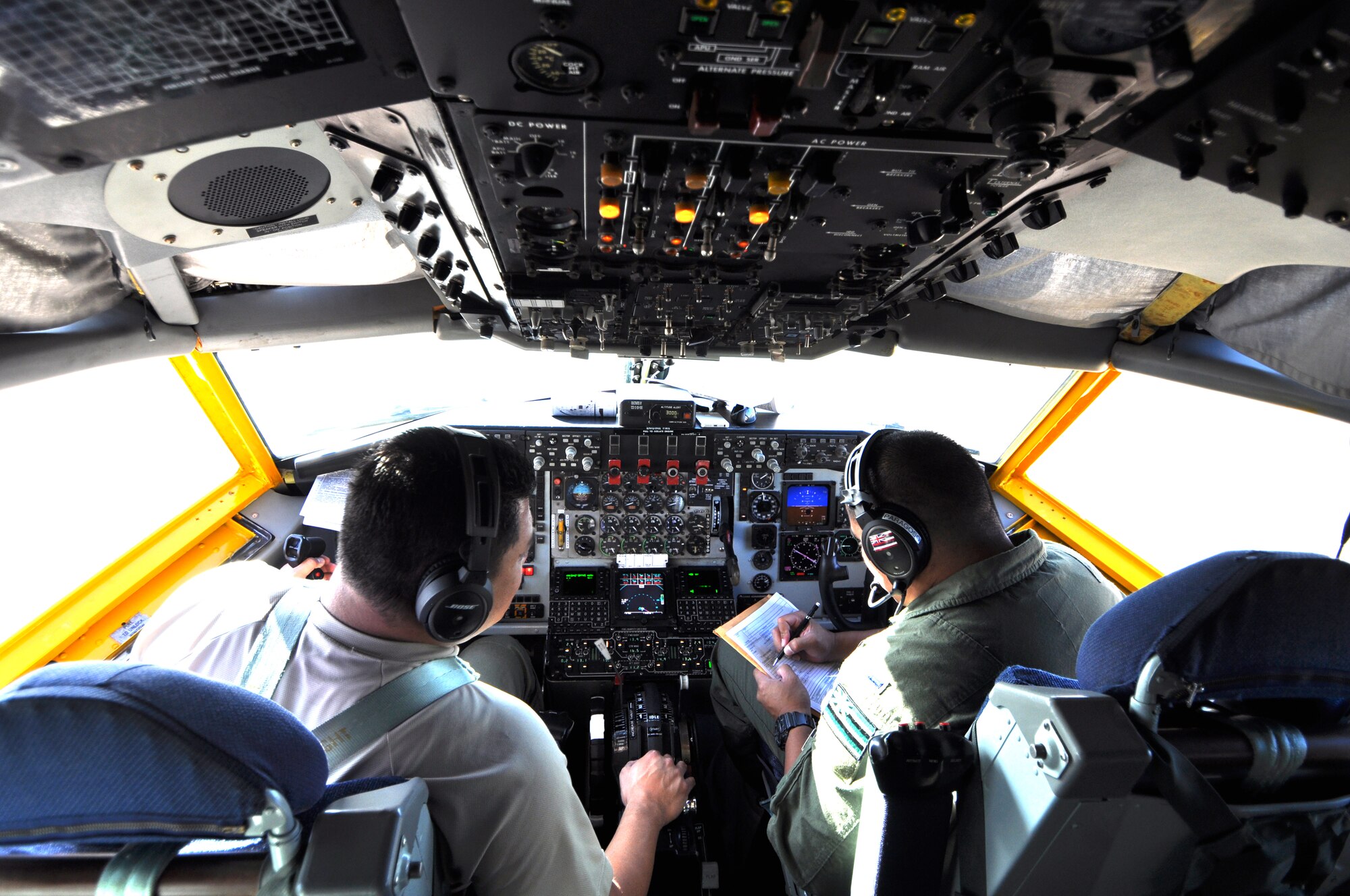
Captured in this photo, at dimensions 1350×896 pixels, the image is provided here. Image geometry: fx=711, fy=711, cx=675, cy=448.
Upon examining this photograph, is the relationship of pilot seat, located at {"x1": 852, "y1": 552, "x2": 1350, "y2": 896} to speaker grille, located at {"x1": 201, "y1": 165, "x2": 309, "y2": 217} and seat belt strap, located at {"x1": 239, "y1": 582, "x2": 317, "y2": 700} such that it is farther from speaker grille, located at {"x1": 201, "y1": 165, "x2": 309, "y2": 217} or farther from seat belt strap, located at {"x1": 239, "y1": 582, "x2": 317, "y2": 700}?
speaker grille, located at {"x1": 201, "y1": 165, "x2": 309, "y2": 217}

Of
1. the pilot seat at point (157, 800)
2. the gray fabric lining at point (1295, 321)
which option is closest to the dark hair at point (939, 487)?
the gray fabric lining at point (1295, 321)

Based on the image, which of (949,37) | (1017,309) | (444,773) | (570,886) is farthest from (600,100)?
(1017,309)

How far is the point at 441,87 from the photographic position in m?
0.87

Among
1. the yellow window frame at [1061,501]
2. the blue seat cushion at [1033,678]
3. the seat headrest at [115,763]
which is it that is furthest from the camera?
the yellow window frame at [1061,501]

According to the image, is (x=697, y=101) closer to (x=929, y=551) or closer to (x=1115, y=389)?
(x=929, y=551)

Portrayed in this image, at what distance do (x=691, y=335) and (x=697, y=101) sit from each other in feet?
4.27

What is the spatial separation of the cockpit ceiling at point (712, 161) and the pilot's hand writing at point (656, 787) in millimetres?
1424

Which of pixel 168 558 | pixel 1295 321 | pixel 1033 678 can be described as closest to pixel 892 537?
pixel 1033 678

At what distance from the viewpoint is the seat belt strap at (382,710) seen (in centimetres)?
116

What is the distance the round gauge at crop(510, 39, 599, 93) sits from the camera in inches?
31.9

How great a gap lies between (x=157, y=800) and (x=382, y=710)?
0.57m

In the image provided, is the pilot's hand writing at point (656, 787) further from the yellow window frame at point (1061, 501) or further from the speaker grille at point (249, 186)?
the yellow window frame at point (1061, 501)

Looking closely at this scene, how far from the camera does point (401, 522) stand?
1.28 metres

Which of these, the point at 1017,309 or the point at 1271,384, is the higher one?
the point at 1017,309
